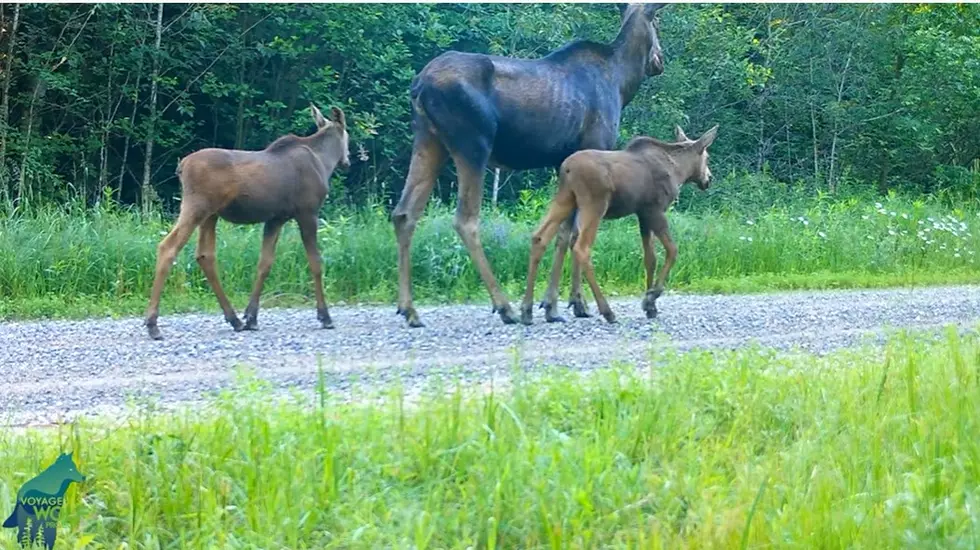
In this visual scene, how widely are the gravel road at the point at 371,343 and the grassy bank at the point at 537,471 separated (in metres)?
0.71

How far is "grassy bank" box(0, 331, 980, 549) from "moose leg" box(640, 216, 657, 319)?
448 centimetres

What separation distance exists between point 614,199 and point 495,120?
4.12 ft

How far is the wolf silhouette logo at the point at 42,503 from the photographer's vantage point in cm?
348

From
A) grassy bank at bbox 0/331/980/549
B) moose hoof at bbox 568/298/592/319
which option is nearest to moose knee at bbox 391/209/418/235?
moose hoof at bbox 568/298/592/319

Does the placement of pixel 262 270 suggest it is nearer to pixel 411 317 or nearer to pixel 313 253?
pixel 313 253

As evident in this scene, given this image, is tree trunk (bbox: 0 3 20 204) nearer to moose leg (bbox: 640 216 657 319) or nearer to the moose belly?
the moose belly

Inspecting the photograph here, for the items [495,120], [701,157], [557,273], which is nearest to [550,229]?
[557,273]

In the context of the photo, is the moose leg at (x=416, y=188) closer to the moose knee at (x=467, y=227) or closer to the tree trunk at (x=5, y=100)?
the moose knee at (x=467, y=227)

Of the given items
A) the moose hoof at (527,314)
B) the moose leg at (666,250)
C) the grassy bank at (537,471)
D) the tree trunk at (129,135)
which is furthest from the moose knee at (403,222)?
the tree trunk at (129,135)

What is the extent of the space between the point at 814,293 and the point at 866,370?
682cm

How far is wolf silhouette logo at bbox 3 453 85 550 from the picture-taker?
348cm

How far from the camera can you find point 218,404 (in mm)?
4844

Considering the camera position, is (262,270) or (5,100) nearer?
(262,270)

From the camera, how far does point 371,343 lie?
8359 mm
